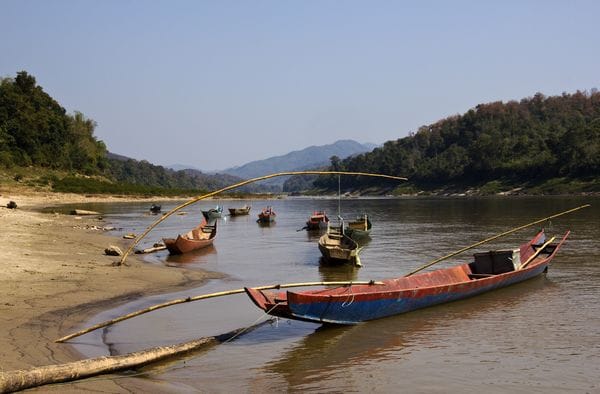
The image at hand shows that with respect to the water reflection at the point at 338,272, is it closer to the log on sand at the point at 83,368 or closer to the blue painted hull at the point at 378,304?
the blue painted hull at the point at 378,304

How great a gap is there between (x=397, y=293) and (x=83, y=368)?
838cm

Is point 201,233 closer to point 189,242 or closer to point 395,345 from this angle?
point 189,242

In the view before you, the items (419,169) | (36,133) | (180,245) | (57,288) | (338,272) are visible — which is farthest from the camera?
(419,169)

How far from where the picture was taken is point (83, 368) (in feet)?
31.2

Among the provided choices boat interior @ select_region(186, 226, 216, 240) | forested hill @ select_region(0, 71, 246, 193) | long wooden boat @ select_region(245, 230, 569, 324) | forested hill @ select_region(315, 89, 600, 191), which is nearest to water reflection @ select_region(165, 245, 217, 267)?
boat interior @ select_region(186, 226, 216, 240)

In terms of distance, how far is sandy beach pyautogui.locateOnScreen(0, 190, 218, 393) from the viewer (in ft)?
34.4

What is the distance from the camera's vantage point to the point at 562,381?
10.8 metres

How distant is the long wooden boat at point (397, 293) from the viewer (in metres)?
13.0

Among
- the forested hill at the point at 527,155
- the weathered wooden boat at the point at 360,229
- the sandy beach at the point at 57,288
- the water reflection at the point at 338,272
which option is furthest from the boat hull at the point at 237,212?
the forested hill at the point at 527,155

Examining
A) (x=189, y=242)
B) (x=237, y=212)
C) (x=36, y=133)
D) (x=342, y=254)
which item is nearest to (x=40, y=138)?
(x=36, y=133)

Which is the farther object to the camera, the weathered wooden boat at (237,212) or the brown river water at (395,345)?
the weathered wooden boat at (237,212)

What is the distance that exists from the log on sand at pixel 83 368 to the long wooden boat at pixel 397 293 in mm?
2214

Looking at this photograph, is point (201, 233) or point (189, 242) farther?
point (201, 233)

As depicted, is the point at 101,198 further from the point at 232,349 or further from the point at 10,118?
the point at 232,349
